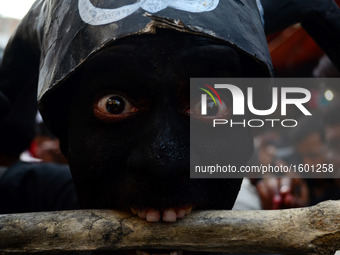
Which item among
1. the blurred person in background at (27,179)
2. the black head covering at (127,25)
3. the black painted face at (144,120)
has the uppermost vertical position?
the black head covering at (127,25)

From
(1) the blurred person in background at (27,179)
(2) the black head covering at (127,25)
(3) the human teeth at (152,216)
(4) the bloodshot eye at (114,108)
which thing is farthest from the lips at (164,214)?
(1) the blurred person in background at (27,179)

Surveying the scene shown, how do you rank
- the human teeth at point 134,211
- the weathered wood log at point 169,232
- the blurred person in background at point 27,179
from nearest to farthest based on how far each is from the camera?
1. the weathered wood log at point 169,232
2. the human teeth at point 134,211
3. the blurred person in background at point 27,179

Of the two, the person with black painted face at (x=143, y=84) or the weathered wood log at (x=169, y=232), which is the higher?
the person with black painted face at (x=143, y=84)

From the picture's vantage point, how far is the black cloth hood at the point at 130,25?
4.16 ft

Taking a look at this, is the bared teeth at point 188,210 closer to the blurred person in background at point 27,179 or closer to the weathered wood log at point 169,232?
the weathered wood log at point 169,232

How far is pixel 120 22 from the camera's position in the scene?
1.28 metres

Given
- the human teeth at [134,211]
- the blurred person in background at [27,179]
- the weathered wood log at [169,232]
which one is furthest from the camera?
the blurred person in background at [27,179]

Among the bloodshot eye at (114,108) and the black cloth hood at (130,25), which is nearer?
the black cloth hood at (130,25)

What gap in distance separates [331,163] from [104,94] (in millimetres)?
2470

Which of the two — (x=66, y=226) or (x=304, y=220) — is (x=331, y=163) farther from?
(x=66, y=226)

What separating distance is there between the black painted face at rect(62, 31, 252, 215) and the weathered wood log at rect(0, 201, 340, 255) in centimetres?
7

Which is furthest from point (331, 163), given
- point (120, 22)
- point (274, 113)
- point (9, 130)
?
point (120, 22)

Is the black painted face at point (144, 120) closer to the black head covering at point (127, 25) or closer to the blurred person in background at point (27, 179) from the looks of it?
the black head covering at point (127, 25)

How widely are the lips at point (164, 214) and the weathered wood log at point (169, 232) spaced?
15 millimetres
